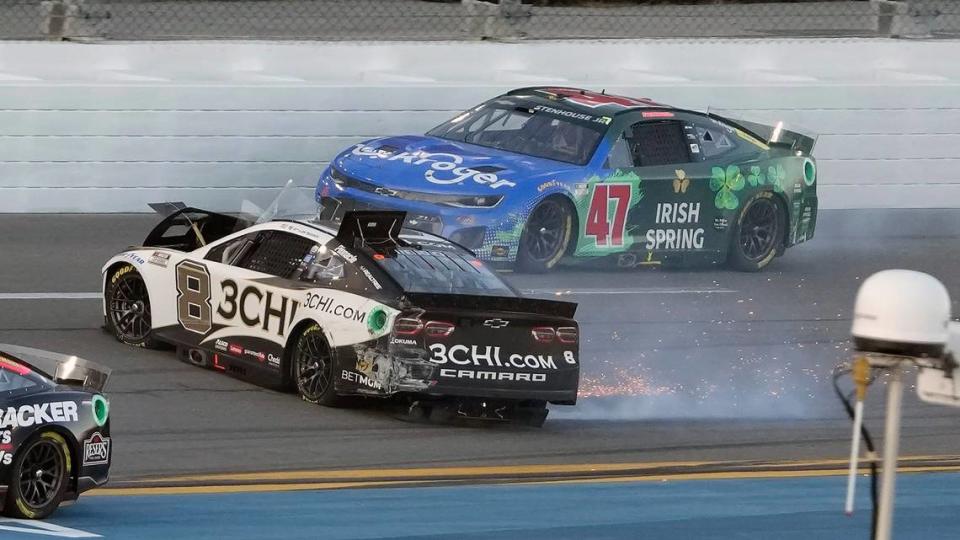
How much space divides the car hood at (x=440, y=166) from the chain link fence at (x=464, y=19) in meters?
2.65

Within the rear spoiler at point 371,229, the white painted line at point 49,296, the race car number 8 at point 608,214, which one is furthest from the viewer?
the race car number 8 at point 608,214

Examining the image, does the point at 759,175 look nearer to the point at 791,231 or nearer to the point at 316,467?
the point at 791,231

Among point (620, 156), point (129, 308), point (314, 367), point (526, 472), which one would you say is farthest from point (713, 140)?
point (526, 472)

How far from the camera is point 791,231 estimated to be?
639 inches

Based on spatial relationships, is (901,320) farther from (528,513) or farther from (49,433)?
(49,433)

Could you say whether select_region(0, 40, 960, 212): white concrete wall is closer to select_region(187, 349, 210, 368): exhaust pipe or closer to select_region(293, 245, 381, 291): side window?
select_region(187, 349, 210, 368): exhaust pipe

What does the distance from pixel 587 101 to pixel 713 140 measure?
1.21 meters

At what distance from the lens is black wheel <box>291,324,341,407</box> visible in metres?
10.7

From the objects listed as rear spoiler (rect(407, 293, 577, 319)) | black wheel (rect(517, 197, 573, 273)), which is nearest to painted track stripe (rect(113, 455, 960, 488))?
rear spoiler (rect(407, 293, 577, 319))

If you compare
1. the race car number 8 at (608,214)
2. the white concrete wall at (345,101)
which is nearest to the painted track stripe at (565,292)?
the race car number 8 at (608,214)

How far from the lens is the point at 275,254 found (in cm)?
1144

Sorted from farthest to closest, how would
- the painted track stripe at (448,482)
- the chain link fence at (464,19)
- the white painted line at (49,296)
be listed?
the chain link fence at (464,19), the white painted line at (49,296), the painted track stripe at (448,482)

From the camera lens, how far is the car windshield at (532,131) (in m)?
15.1

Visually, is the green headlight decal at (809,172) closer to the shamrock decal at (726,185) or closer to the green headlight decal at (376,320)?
the shamrock decal at (726,185)
